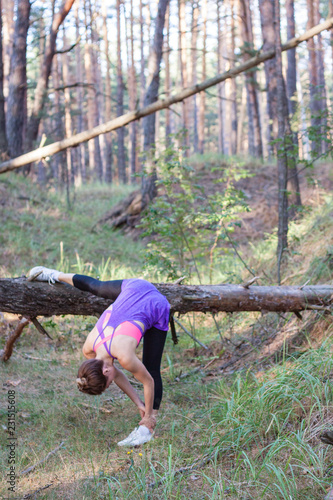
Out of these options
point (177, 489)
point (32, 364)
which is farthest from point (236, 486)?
point (32, 364)

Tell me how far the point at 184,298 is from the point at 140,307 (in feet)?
2.76

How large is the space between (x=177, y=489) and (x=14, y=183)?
10178mm

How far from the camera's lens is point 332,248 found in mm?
5480

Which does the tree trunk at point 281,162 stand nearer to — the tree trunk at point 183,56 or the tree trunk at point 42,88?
the tree trunk at point 42,88

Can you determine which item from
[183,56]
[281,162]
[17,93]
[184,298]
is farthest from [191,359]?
[183,56]

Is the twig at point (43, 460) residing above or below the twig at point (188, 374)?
above

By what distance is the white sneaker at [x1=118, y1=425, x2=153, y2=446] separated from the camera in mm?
3492

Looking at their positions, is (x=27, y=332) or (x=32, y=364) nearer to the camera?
(x=32, y=364)

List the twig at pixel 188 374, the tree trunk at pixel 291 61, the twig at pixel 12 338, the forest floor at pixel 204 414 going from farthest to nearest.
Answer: the tree trunk at pixel 291 61, the twig at pixel 188 374, the twig at pixel 12 338, the forest floor at pixel 204 414

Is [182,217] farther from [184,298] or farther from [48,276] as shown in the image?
[48,276]

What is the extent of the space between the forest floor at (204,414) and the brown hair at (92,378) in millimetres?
553

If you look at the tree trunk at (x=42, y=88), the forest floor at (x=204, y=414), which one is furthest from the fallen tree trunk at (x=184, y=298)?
the tree trunk at (x=42, y=88)

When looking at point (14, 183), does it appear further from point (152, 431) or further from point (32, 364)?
point (152, 431)

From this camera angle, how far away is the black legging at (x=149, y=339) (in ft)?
12.2
